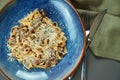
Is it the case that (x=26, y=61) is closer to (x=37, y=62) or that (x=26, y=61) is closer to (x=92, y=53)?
(x=37, y=62)

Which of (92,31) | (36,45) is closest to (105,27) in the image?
(92,31)

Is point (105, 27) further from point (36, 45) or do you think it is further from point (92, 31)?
point (36, 45)

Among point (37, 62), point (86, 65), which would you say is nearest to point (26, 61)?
point (37, 62)
